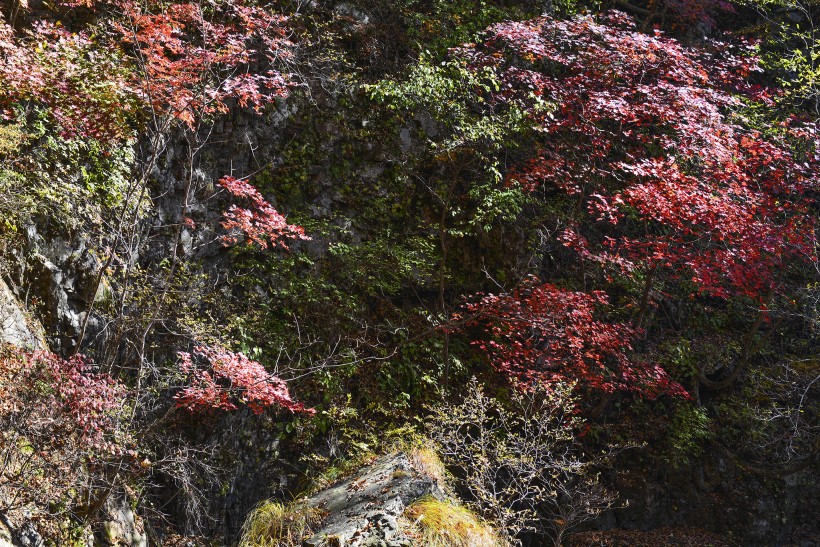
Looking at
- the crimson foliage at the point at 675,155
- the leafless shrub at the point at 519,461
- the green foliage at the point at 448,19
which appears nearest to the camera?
the leafless shrub at the point at 519,461

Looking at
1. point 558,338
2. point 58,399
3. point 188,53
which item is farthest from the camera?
point 558,338

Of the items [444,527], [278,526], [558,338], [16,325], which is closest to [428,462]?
[444,527]

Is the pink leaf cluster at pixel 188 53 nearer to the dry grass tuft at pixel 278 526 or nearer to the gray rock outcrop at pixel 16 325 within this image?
the gray rock outcrop at pixel 16 325

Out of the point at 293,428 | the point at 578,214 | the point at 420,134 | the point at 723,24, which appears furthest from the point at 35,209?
the point at 723,24

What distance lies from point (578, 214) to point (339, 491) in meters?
5.22

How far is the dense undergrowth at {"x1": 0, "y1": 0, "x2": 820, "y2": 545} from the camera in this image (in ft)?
17.3

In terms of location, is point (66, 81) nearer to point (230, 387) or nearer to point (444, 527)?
point (230, 387)

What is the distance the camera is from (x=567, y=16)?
10.6 m

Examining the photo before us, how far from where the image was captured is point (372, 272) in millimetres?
7617

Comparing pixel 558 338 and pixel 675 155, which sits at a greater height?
pixel 675 155

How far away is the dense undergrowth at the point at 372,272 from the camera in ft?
17.3

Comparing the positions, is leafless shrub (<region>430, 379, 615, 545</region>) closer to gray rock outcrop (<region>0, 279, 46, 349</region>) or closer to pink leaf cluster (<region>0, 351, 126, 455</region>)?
pink leaf cluster (<region>0, 351, 126, 455</region>)

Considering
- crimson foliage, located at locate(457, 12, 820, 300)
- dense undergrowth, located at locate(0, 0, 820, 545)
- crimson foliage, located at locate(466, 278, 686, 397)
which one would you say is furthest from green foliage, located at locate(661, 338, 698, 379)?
crimson foliage, located at locate(457, 12, 820, 300)

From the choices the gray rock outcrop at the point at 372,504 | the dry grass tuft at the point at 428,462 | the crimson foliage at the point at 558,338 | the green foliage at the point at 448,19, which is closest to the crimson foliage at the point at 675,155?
the crimson foliage at the point at 558,338
